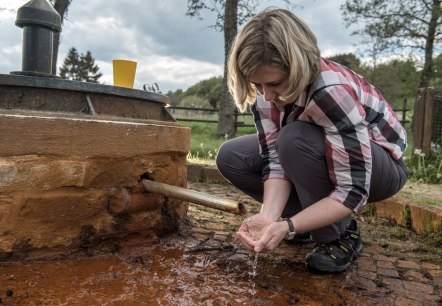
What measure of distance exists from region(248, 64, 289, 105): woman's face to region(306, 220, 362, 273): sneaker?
0.72 m

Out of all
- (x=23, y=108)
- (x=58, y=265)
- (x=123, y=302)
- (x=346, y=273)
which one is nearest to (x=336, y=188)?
(x=346, y=273)

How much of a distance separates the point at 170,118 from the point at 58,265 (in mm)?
961

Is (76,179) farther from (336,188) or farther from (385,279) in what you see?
(385,279)

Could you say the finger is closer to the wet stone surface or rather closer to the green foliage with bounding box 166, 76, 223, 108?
the wet stone surface

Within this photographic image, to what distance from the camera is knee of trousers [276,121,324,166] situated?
167 cm

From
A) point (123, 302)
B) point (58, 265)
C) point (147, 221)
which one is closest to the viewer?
point (123, 302)

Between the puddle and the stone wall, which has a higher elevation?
the stone wall

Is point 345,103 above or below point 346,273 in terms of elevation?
→ above

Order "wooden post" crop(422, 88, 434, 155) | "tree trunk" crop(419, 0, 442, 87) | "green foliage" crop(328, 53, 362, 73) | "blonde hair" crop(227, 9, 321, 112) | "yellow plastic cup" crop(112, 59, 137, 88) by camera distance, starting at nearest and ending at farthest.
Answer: "blonde hair" crop(227, 9, 321, 112), "yellow plastic cup" crop(112, 59, 137, 88), "wooden post" crop(422, 88, 434, 155), "tree trunk" crop(419, 0, 442, 87), "green foliage" crop(328, 53, 362, 73)

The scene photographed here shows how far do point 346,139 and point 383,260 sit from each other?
→ 795 millimetres

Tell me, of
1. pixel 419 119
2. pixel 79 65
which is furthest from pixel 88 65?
pixel 419 119

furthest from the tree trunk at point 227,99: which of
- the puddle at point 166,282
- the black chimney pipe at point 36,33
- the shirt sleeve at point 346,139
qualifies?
the shirt sleeve at point 346,139

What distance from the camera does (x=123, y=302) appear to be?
1400 millimetres

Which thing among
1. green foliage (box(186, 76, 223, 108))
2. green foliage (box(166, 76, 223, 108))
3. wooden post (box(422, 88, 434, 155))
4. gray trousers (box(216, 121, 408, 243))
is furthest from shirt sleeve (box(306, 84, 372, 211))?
green foliage (box(186, 76, 223, 108))
